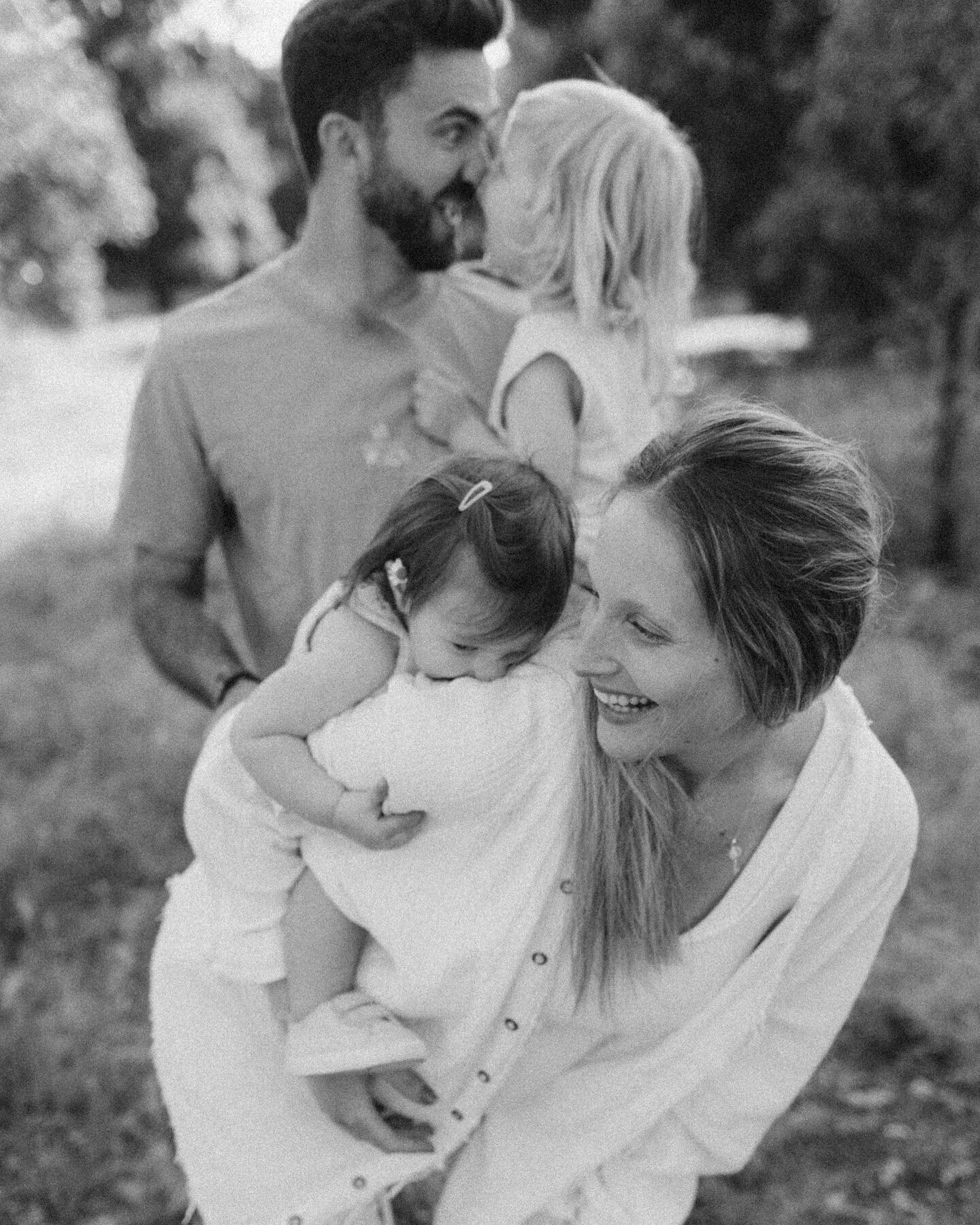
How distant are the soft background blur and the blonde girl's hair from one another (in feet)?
1.99

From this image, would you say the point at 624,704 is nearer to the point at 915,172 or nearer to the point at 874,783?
the point at 874,783

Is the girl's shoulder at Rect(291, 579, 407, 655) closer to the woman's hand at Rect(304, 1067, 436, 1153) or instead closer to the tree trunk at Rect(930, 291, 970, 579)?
the woman's hand at Rect(304, 1067, 436, 1153)

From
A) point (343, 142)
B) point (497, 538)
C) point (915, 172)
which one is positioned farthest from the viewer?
point (915, 172)

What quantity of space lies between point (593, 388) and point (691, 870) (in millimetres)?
849

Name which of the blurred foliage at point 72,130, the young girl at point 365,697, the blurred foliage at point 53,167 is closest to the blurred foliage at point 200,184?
the blurred foliage at point 72,130

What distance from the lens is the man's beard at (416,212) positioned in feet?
8.29

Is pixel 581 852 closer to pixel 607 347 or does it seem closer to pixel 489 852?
pixel 489 852

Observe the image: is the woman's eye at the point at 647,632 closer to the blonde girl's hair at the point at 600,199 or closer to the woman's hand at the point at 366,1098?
the woman's hand at the point at 366,1098

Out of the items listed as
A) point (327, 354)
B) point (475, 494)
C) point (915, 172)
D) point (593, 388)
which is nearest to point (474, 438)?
point (593, 388)

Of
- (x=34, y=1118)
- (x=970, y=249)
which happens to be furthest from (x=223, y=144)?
(x=34, y=1118)

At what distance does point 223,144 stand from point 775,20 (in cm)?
1693

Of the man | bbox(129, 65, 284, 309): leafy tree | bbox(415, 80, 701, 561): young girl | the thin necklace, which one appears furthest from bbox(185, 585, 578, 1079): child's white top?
bbox(129, 65, 284, 309): leafy tree

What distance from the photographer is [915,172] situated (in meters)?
7.75

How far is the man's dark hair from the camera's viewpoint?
247cm
